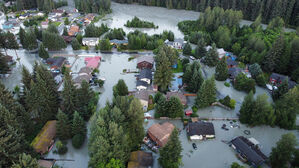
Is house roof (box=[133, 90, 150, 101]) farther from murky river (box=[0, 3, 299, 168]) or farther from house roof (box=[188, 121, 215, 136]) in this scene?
house roof (box=[188, 121, 215, 136])

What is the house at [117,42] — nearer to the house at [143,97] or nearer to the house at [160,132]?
the house at [143,97]

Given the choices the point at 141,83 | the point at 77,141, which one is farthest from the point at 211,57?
the point at 77,141

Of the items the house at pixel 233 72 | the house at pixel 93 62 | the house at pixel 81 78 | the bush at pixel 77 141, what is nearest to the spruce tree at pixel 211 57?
the house at pixel 233 72

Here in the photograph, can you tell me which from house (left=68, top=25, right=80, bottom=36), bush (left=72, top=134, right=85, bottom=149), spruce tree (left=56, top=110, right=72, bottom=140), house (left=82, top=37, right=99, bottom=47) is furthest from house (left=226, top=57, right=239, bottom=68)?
house (left=68, top=25, right=80, bottom=36)

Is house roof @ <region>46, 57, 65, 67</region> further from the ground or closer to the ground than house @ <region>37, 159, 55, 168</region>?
further from the ground

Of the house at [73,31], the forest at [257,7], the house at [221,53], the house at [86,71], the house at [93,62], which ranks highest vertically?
the forest at [257,7]

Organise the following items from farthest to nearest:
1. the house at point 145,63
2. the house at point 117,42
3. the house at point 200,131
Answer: the house at point 117,42 < the house at point 145,63 < the house at point 200,131
